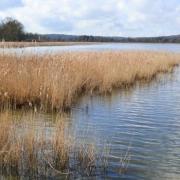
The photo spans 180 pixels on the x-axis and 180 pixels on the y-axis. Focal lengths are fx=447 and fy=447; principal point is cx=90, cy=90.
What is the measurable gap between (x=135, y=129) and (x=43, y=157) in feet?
10.5

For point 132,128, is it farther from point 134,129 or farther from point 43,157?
point 43,157

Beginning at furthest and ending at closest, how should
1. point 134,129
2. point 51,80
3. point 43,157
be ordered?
point 51,80 < point 134,129 < point 43,157

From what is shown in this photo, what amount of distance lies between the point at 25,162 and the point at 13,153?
8.7 inches

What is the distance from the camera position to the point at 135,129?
898cm

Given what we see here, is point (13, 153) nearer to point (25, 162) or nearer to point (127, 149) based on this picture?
point (25, 162)

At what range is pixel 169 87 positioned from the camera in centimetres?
1661

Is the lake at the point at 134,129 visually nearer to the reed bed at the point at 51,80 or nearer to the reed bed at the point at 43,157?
the reed bed at the point at 43,157

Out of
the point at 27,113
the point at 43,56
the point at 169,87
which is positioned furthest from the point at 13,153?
the point at 169,87

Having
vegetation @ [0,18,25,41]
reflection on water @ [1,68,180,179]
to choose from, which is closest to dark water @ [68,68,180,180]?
reflection on water @ [1,68,180,179]

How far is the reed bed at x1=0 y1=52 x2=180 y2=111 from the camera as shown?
10.5 m

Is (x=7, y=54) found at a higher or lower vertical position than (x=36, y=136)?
higher

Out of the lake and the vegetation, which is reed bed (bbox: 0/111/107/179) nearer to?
the lake

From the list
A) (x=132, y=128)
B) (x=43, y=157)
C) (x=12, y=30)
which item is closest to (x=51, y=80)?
(x=132, y=128)

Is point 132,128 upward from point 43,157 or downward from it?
downward
